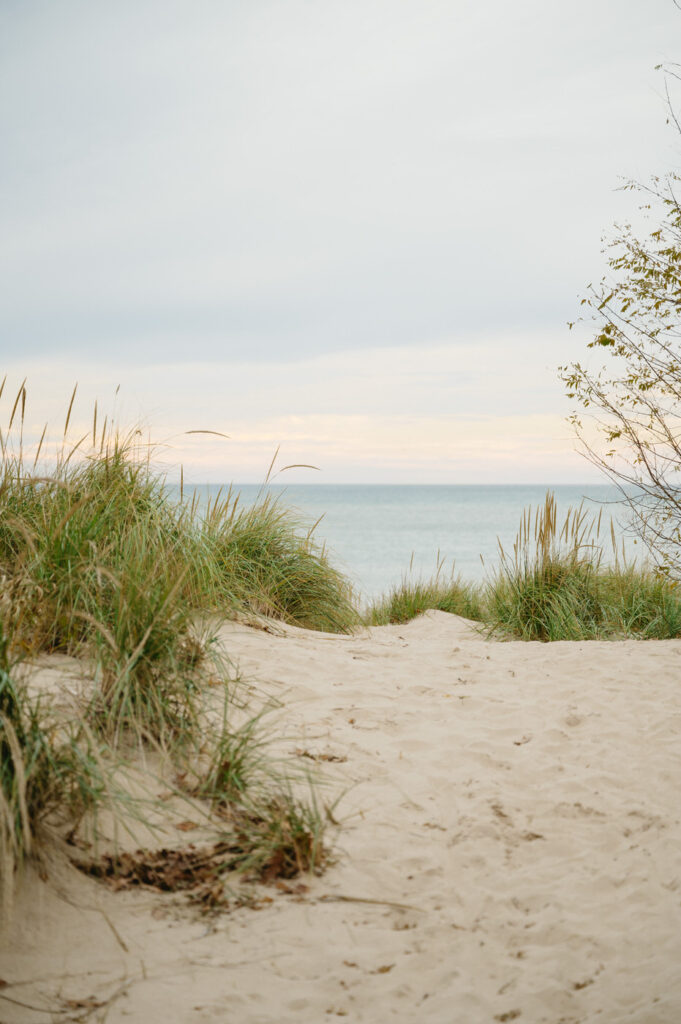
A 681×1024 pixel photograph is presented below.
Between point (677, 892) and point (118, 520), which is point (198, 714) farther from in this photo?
point (677, 892)

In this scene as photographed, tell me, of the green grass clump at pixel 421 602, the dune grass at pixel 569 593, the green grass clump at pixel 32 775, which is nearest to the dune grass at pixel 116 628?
the green grass clump at pixel 32 775

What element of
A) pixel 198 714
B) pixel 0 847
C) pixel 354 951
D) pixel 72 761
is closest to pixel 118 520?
pixel 198 714

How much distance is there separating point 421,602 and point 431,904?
5.89 m

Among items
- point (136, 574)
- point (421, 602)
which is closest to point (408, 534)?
point (421, 602)

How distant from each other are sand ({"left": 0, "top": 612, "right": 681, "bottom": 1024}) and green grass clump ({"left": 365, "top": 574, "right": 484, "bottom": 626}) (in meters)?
4.02

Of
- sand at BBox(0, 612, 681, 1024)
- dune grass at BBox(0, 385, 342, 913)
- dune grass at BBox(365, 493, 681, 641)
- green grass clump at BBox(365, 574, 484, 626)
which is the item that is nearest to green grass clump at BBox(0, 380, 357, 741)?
dune grass at BBox(0, 385, 342, 913)

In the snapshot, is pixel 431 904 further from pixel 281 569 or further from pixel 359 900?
pixel 281 569

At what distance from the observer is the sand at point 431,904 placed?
1.98 m

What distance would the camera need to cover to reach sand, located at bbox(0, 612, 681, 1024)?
1.98m

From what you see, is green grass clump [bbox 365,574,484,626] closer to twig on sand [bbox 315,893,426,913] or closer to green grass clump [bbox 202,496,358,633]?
green grass clump [bbox 202,496,358,633]

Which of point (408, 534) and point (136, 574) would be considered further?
point (408, 534)

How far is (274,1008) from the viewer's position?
1939mm

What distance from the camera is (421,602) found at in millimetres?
8273

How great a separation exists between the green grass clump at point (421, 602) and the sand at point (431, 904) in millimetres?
4022
